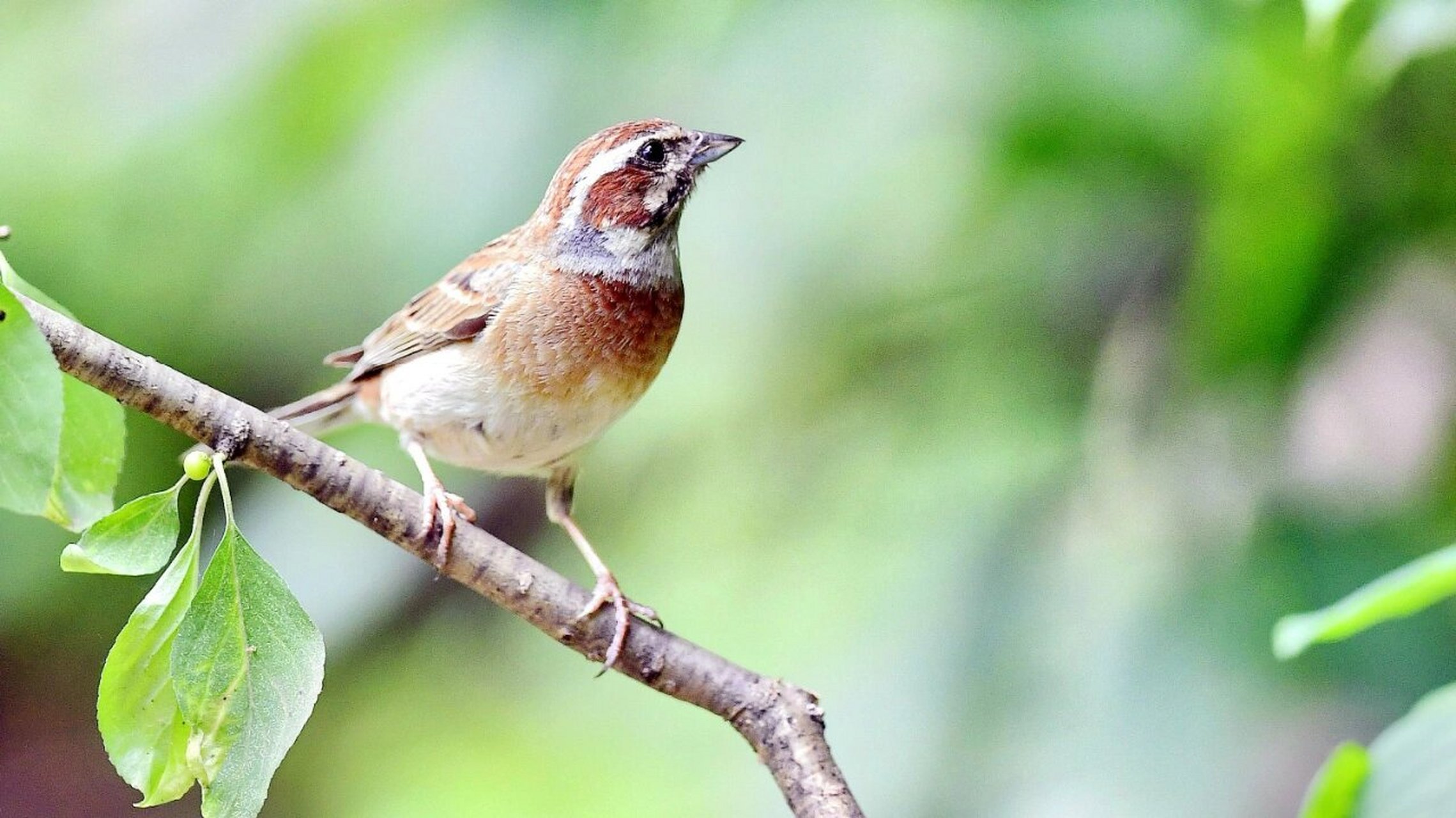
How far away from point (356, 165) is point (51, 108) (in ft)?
4.00

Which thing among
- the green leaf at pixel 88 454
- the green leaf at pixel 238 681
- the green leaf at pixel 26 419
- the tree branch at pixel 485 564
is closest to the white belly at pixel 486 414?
the tree branch at pixel 485 564

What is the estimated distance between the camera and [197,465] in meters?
1.60

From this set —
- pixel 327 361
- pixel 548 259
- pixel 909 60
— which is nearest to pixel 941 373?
pixel 909 60

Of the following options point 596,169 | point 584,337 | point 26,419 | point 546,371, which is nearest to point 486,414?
point 546,371

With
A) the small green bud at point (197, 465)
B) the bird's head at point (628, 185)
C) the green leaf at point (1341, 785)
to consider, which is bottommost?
the green leaf at point (1341, 785)

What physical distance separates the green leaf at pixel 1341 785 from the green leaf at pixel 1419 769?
0.5 inches

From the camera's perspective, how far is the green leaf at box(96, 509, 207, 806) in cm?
153

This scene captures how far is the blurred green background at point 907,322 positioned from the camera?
3207 mm

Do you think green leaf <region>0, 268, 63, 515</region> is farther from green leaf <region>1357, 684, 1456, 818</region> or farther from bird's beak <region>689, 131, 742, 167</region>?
bird's beak <region>689, 131, 742, 167</region>

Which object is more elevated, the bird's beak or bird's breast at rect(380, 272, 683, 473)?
the bird's beak

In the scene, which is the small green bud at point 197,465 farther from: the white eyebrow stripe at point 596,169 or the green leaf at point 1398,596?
the white eyebrow stripe at point 596,169

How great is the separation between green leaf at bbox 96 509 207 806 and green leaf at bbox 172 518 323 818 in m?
0.03

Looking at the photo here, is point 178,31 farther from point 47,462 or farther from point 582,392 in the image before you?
point 47,462

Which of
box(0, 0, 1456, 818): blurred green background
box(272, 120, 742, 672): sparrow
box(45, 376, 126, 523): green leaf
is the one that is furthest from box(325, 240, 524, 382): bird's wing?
box(45, 376, 126, 523): green leaf
